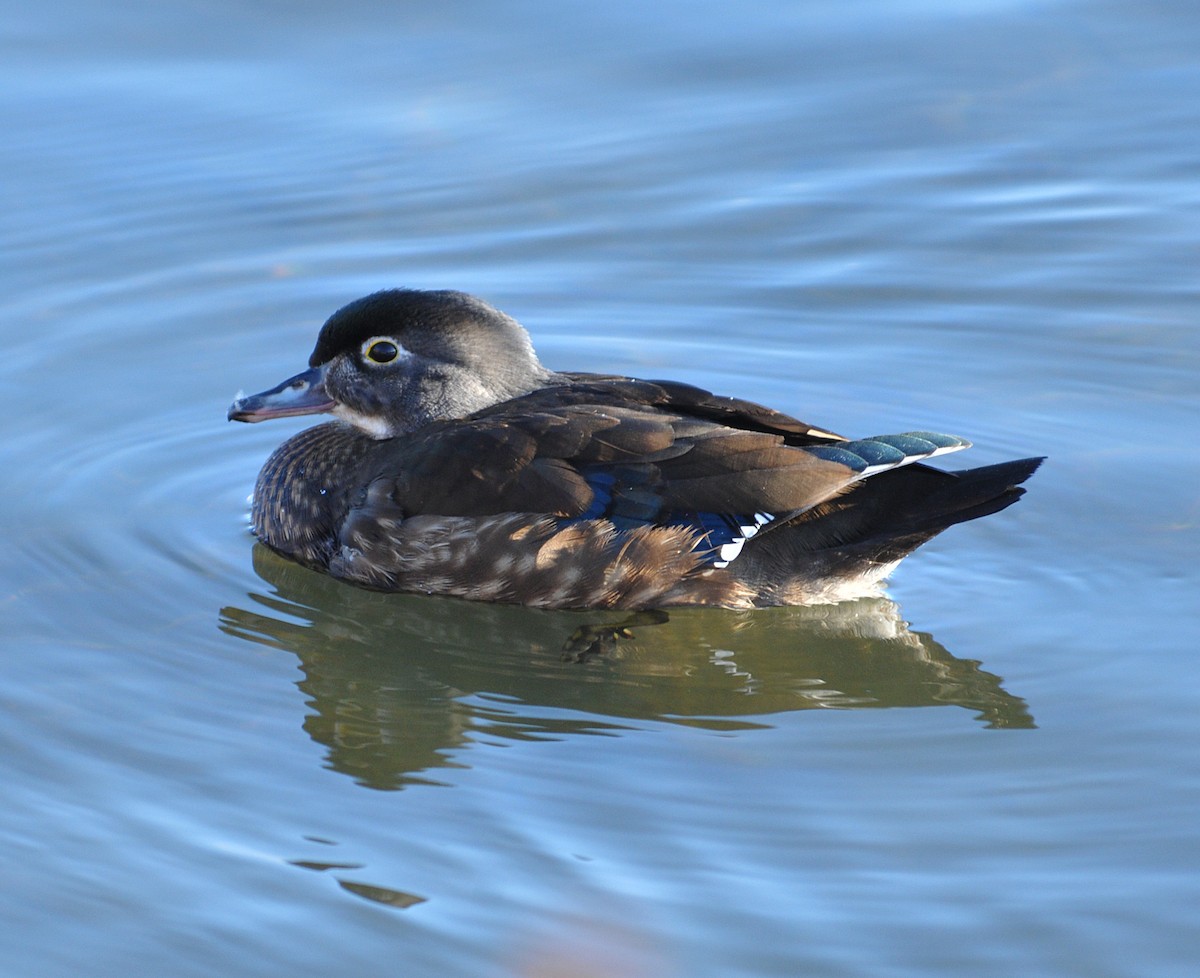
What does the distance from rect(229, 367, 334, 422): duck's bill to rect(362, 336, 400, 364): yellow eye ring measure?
0.26 metres

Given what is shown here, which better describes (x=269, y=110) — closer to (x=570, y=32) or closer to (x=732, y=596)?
(x=570, y=32)

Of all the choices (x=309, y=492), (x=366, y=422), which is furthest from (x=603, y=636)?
(x=366, y=422)

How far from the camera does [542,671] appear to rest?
6.65 meters

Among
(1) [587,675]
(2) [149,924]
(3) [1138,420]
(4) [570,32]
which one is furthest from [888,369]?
(2) [149,924]

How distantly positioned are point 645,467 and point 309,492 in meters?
1.46

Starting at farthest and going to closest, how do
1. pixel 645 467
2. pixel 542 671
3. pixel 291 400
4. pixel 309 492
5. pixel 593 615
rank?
pixel 291 400
pixel 309 492
pixel 593 615
pixel 645 467
pixel 542 671

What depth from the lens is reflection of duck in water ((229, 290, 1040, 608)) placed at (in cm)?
684

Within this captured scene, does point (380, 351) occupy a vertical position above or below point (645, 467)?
above

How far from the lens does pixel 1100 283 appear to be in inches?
382

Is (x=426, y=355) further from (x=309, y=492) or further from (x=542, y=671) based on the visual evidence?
(x=542, y=671)

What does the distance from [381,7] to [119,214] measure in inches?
110

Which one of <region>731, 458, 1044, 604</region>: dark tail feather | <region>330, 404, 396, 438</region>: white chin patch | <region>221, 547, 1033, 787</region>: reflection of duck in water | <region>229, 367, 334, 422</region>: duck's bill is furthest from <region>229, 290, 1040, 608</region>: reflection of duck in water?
<region>229, 367, 334, 422</region>: duck's bill

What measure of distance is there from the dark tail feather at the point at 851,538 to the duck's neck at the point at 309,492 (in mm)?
1624

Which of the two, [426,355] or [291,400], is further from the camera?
[291,400]
